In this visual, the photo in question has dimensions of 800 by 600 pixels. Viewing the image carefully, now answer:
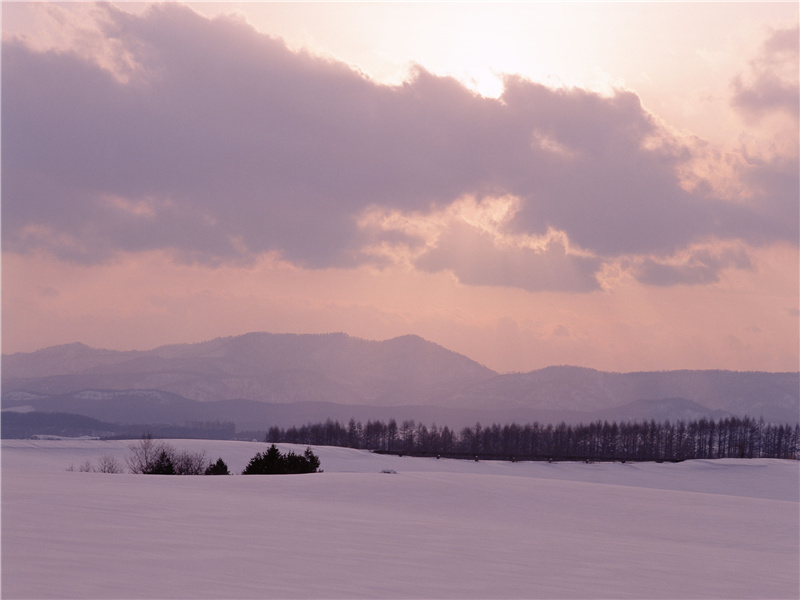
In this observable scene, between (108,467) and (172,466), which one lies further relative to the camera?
(108,467)

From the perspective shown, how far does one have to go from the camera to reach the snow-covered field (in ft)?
39.0

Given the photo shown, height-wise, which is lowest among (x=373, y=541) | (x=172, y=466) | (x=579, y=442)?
(x=579, y=442)

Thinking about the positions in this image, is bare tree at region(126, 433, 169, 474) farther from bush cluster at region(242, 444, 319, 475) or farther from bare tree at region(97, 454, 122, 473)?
bush cluster at region(242, 444, 319, 475)

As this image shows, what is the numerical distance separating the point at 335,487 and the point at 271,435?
5436 inches

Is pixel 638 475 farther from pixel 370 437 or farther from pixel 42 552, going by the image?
pixel 370 437

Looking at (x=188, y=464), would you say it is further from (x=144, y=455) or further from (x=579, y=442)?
(x=579, y=442)

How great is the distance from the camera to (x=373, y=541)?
16.3 meters

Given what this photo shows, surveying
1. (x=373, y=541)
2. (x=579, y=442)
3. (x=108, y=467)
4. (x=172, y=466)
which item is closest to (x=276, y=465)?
(x=172, y=466)

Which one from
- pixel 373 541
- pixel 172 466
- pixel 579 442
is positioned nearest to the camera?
pixel 373 541

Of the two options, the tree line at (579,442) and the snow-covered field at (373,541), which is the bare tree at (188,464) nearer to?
the snow-covered field at (373,541)

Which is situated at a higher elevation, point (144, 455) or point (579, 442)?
point (144, 455)

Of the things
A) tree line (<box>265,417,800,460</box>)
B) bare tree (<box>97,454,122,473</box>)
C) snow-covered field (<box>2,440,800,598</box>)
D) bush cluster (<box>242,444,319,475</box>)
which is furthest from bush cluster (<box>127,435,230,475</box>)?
tree line (<box>265,417,800,460</box>)

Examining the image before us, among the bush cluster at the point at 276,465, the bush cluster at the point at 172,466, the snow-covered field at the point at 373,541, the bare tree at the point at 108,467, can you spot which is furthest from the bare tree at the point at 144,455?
the snow-covered field at the point at 373,541

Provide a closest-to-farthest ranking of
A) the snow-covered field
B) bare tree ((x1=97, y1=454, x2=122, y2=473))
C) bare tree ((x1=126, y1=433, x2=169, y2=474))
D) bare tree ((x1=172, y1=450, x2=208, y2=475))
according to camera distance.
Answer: the snow-covered field
bare tree ((x1=172, y1=450, x2=208, y2=475))
bare tree ((x1=97, y1=454, x2=122, y2=473))
bare tree ((x1=126, y1=433, x2=169, y2=474))
